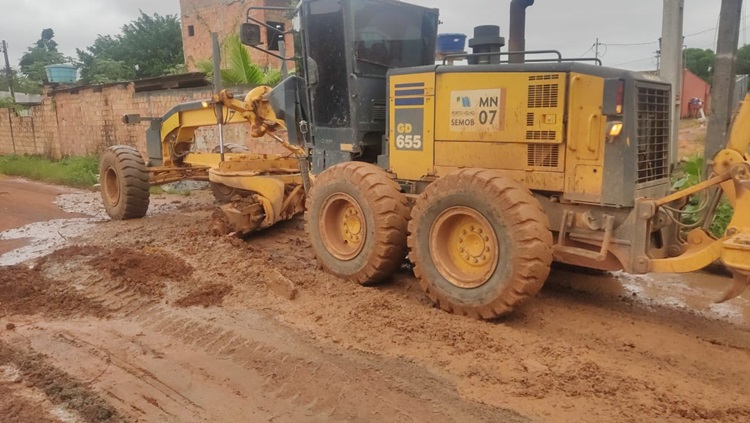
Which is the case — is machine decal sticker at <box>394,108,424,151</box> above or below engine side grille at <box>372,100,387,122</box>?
below

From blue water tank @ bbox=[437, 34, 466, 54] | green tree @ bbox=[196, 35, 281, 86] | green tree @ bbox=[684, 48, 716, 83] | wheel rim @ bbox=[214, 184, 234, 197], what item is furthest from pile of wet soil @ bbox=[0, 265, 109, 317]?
green tree @ bbox=[684, 48, 716, 83]

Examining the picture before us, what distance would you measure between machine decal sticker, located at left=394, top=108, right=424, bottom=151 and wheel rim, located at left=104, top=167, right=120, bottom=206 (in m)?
5.33

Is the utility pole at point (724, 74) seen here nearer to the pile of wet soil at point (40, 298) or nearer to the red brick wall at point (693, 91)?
the pile of wet soil at point (40, 298)

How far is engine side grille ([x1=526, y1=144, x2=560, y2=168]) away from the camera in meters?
4.99

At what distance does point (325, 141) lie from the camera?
6805 millimetres

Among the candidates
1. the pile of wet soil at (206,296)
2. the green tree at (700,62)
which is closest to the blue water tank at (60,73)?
the pile of wet soil at (206,296)

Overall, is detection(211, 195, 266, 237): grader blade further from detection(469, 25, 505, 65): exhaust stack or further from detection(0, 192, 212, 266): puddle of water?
detection(469, 25, 505, 65): exhaust stack

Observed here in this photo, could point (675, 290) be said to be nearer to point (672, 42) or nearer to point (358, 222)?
point (358, 222)

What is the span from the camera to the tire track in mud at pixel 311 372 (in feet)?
11.9

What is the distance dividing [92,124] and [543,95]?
1768cm

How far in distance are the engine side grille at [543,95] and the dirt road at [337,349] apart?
66.1 inches

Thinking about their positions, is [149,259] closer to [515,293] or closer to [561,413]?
[515,293]

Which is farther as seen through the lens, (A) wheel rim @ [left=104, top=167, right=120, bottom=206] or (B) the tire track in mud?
(A) wheel rim @ [left=104, top=167, right=120, bottom=206]

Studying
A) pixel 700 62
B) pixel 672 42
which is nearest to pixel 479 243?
pixel 672 42
